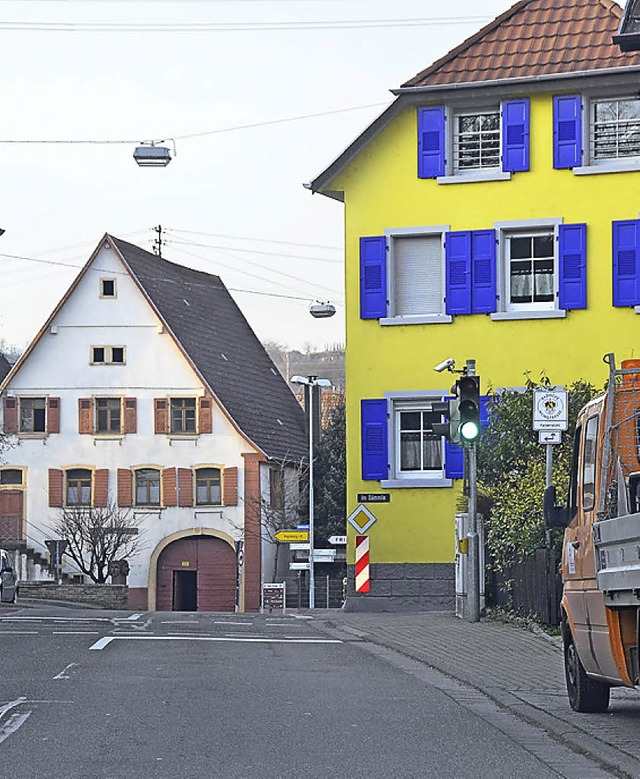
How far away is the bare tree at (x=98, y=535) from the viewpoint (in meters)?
55.9

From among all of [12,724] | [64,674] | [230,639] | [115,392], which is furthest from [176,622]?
[115,392]

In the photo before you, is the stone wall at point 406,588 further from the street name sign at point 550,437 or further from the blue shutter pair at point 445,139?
the street name sign at point 550,437

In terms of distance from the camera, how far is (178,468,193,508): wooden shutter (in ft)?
188

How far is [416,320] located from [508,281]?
7.24ft

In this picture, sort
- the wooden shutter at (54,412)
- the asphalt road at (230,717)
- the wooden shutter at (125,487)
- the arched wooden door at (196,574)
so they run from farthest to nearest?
the wooden shutter at (54,412) < the wooden shutter at (125,487) < the arched wooden door at (196,574) < the asphalt road at (230,717)

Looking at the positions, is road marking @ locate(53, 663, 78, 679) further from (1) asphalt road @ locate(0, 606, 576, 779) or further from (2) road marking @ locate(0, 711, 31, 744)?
(2) road marking @ locate(0, 711, 31, 744)

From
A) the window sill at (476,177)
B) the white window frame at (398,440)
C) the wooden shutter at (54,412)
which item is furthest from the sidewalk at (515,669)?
the wooden shutter at (54,412)

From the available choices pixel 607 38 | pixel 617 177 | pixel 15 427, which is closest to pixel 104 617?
pixel 617 177

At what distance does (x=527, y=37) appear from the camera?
34.1m

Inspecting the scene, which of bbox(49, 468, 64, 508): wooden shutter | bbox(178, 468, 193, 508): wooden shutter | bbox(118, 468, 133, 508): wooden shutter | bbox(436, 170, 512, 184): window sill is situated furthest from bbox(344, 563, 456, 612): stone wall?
bbox(49, 468, 64, 508): wooden shutter

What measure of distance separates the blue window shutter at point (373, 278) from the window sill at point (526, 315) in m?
2.51

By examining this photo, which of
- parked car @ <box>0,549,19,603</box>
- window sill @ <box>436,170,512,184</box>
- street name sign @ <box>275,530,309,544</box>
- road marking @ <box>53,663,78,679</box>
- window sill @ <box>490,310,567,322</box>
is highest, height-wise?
window sill @ <box>436,170,512,184</box>

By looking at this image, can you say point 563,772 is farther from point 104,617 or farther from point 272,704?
point 104,617

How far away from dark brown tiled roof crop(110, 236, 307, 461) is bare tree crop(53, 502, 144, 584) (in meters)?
5.68
